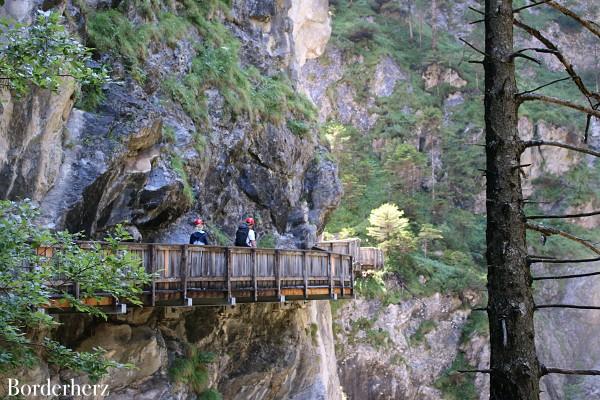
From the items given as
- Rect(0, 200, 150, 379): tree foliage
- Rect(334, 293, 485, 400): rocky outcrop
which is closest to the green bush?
Rect(334, 293, 485, 400): rocky outcrop

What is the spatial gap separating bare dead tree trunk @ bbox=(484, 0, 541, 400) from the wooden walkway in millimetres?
6996

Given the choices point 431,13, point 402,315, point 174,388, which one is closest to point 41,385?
point 174,388

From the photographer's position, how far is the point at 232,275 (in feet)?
47.7

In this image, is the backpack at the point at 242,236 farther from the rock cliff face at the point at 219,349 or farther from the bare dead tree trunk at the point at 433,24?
the bare dead tree trunk at the point at 433,24

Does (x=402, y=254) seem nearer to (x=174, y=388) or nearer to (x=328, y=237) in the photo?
(x=328, y=237)

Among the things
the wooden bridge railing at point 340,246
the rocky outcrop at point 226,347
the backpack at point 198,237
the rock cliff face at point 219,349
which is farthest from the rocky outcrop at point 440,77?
the backpack at point 198,237

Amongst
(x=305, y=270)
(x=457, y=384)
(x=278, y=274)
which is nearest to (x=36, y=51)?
(x=278, y=274)

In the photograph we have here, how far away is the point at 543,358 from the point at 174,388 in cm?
2683

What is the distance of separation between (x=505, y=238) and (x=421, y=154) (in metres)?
37.7

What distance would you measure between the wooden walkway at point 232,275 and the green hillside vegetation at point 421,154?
1458 centimetres

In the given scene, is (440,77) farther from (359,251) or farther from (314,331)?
(314,331)

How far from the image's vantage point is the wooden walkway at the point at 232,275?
499 inches

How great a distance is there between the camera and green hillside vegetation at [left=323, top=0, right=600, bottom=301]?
3649 centimetres

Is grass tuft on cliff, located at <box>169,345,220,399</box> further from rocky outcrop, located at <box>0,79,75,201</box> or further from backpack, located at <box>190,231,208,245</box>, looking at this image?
rocky outcrop, located at <box>0,79,75,201</box>
